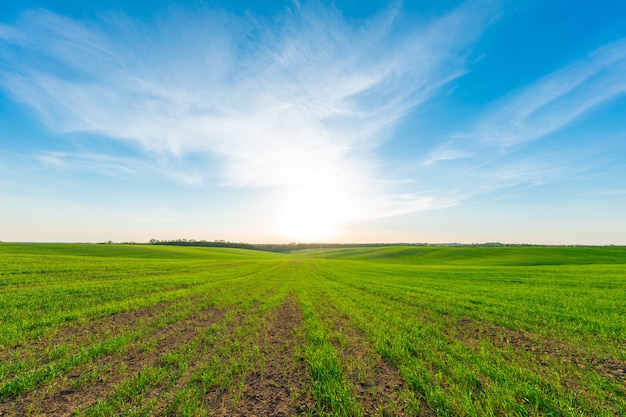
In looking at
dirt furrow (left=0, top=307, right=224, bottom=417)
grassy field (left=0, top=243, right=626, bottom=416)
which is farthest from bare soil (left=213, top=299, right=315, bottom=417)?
dirt furrow (left=0, top=307, right=224, bottom=417)

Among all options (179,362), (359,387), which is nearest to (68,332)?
(179,362)

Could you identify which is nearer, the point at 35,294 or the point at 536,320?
the point at 536,320

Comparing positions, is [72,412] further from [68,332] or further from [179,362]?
[68,332]

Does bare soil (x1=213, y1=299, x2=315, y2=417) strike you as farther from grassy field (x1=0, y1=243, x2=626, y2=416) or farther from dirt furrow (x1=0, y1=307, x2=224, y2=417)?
dirt furrow (x1=0, y1=307, x2=224, y2=417)

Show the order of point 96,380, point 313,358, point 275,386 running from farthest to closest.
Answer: point 313,358 → point 96,380 → point 275,386

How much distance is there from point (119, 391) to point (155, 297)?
1323 cm

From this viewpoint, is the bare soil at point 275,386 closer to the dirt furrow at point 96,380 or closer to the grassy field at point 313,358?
the grassy field at point 313,358

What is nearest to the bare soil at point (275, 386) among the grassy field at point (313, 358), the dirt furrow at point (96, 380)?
the grassy field at point (313, 358)

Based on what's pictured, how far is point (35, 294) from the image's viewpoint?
54.1 ft

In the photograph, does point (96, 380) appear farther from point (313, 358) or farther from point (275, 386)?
point (313, 358)

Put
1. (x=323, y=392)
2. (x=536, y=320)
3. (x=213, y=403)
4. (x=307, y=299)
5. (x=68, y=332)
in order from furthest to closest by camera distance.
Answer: (x=307, y=299) → (x=536, y=320) → (x=68, y=332) → (x=323, y=392) → (x=213, y=403)

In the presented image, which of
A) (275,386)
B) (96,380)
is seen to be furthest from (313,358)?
(96,380)

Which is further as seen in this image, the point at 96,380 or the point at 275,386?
the point at 96,380

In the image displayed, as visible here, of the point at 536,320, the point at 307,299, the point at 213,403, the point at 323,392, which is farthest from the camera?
the point at 307,299
